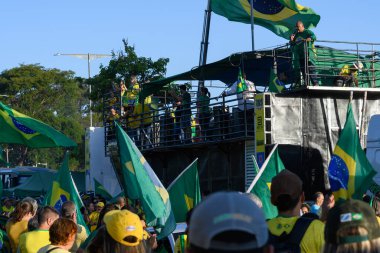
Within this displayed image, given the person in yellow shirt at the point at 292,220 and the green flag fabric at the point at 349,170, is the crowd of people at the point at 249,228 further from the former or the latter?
the green flag fabric at the point at 349,170

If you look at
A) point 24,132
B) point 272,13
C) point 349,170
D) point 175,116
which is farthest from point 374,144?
point 272,13

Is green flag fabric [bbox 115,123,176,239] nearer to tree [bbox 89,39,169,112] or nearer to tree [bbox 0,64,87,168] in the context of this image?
tree [bbox 89,39,169,112]

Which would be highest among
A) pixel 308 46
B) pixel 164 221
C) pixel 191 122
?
pixel 308 46

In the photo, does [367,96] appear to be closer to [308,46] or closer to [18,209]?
[308,46]

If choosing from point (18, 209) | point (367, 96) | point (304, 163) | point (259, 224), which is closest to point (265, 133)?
point (304, 163)

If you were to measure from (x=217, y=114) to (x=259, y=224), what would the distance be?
17.0 metres

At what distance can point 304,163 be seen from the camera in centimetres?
1789

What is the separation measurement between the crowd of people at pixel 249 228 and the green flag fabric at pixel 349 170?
0.34 m

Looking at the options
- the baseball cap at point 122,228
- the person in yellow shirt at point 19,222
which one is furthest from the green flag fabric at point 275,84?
the baseball cap at point 122,228

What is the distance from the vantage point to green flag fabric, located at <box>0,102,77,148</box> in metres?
16.9

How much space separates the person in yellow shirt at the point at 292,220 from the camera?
5477mm

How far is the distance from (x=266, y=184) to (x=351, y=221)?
5.67 m

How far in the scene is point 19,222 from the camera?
10703 millimetres

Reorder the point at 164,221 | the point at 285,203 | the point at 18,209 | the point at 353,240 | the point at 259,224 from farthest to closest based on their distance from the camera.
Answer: the point at 18,209 < the point at 164,221 < the point at 285,203 < the point at 353,240 < the point at 259,224
